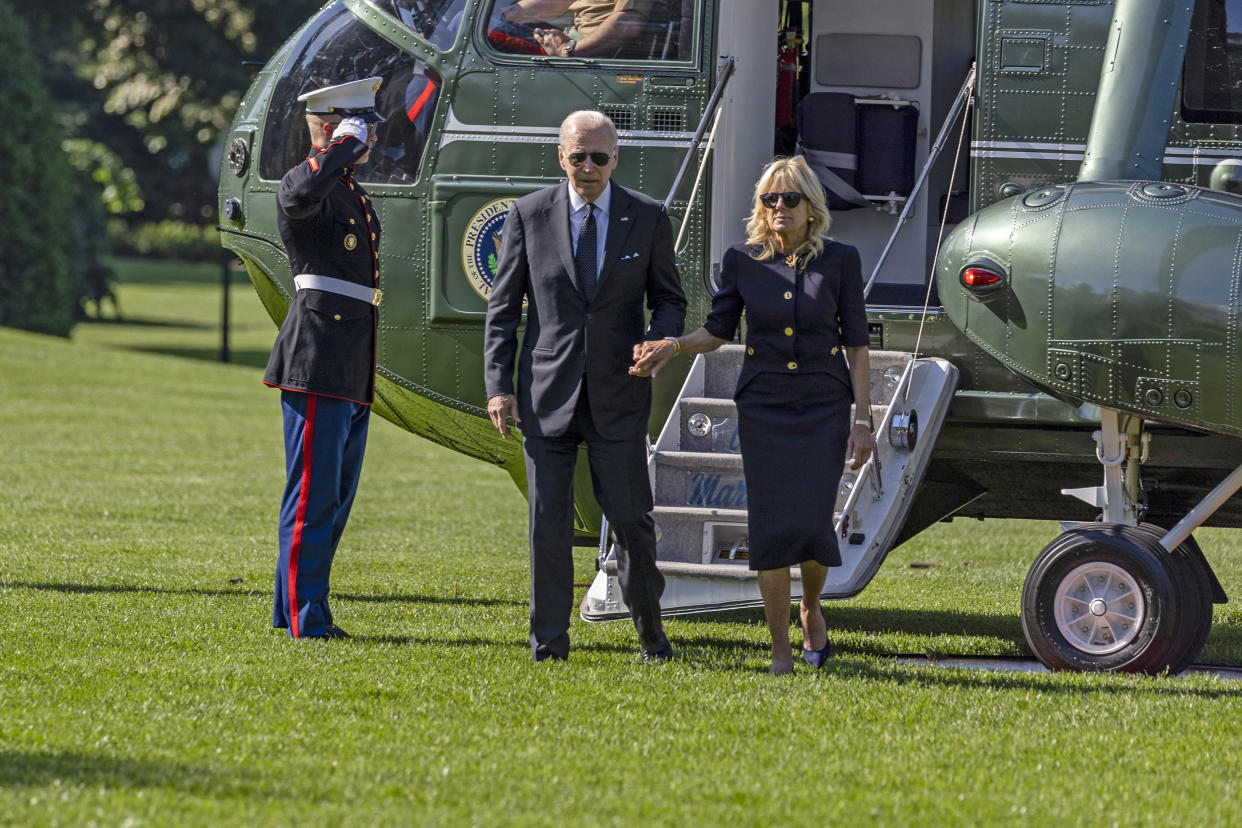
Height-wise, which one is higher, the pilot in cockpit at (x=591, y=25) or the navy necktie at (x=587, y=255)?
the pilot in cockpit at (x=591, y=25)

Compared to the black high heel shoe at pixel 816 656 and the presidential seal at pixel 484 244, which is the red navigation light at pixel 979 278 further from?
the presidential seal at pixel 484 244

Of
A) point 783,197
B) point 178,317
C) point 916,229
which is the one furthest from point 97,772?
point 178,317

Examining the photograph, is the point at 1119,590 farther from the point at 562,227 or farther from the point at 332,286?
the point at 332,286

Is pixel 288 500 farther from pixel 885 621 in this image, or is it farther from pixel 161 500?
pixel 161 500

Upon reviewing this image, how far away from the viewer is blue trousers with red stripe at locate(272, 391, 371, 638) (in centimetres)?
643

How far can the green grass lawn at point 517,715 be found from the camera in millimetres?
4203

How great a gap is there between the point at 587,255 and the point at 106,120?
35436mm

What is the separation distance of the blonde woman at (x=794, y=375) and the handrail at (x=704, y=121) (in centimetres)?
124

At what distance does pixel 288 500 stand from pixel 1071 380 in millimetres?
2979

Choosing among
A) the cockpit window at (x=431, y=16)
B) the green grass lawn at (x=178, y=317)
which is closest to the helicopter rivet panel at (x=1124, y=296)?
the cockpit window at (x=431, y=16)

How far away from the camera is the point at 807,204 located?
571 cm

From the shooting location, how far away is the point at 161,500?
12.2 m

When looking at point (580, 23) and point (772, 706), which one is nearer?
point (772, 706)

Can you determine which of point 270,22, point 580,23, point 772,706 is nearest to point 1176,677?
point 772,706
